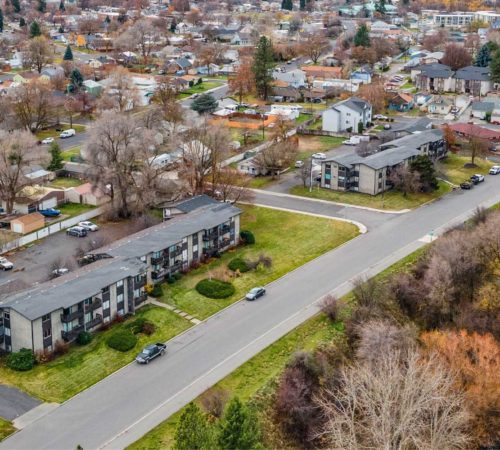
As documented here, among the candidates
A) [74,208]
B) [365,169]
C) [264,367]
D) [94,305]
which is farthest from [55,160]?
[264,367]

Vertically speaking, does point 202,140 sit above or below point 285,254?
above

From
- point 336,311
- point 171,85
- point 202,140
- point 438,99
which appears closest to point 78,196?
point 202,140

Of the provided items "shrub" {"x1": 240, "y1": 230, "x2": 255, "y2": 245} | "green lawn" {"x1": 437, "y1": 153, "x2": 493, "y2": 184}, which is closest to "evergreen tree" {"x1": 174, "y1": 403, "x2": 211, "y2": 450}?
"shrub" {"x1": 240, "y1": 230, "x2": 255, "y2": 245}

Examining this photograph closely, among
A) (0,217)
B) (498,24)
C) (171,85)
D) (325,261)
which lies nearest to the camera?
(325,261)

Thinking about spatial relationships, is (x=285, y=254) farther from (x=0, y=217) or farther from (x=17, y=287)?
(x=0, y=217)

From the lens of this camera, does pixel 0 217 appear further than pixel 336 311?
Yes

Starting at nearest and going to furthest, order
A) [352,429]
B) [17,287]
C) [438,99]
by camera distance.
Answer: [352,429]
[17,287]
[438,99]
